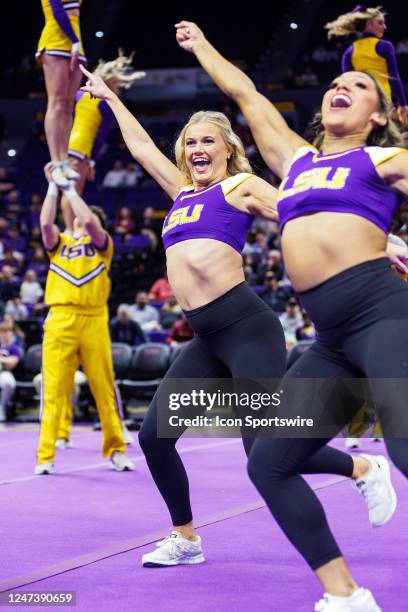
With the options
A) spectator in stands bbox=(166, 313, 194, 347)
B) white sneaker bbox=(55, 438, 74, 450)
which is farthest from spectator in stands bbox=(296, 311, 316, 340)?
white sneaker bbox=(55, 438, 74, 450)

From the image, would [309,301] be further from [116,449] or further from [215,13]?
[215,13]

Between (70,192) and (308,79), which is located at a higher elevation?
(308,79)

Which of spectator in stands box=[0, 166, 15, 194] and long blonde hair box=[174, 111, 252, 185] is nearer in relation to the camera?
long blonde hair box=[174, 111, 252, 185]

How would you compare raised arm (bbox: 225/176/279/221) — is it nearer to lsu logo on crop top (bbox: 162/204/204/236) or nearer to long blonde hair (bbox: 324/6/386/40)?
lsu logo on crop top (bbox: 162/204/204/236)

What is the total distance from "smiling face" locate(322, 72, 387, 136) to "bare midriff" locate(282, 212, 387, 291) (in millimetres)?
332

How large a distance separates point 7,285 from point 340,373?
39.7 feet

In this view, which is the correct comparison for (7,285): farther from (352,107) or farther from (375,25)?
(352,107)

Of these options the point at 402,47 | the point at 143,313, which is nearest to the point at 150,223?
the point at 143,313

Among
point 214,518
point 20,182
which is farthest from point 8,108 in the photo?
point 214,518

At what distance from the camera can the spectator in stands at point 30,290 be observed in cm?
1455

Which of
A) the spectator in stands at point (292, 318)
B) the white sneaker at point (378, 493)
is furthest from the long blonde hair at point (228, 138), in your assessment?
the spectator in stands at point (292, 318)

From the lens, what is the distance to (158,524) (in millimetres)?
4703

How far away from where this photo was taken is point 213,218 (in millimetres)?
3748

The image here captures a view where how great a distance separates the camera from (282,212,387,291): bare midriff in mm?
2861
